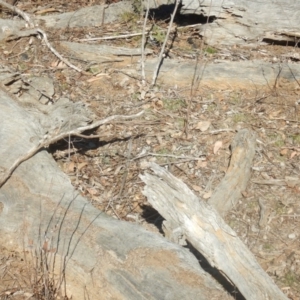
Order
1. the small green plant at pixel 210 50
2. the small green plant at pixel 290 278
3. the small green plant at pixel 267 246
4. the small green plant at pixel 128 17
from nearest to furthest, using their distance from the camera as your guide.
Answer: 1. the small green plant at pixel 290 278
2. the small green plant at pixel 267 246
3. the small green plant at pixel 210 50
4. the small green plant at pixel 128 17

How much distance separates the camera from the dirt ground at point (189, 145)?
5105mm

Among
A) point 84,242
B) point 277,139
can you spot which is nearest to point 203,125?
point 277,139

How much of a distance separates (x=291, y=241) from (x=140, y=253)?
5.22 ft

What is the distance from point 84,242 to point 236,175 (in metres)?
1.76

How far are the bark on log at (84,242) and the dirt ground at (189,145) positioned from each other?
0.36 m

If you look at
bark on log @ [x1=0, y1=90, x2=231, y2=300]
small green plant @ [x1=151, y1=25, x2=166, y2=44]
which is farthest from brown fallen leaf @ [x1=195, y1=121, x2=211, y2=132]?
bark on log @ [x1=0, y1=90, x2=231, y2=300]

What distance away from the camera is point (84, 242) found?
14.0ft

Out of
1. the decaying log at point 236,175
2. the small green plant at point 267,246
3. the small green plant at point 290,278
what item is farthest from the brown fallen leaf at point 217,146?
the small green plant at point 290,278

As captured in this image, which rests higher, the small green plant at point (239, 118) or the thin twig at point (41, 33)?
the thin twig at point (41, 33)

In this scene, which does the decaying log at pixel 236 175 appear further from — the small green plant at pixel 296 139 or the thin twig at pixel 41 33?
the thin twig at pixel 41 33

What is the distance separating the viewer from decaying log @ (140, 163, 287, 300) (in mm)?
3898

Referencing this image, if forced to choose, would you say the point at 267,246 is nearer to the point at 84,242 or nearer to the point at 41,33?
the point at 84,242

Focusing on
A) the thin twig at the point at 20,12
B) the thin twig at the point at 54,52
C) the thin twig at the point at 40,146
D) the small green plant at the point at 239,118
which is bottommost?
the small green plant at the point at 239,118

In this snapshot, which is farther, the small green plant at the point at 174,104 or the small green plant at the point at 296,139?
the small green plant at the point at 174,104
